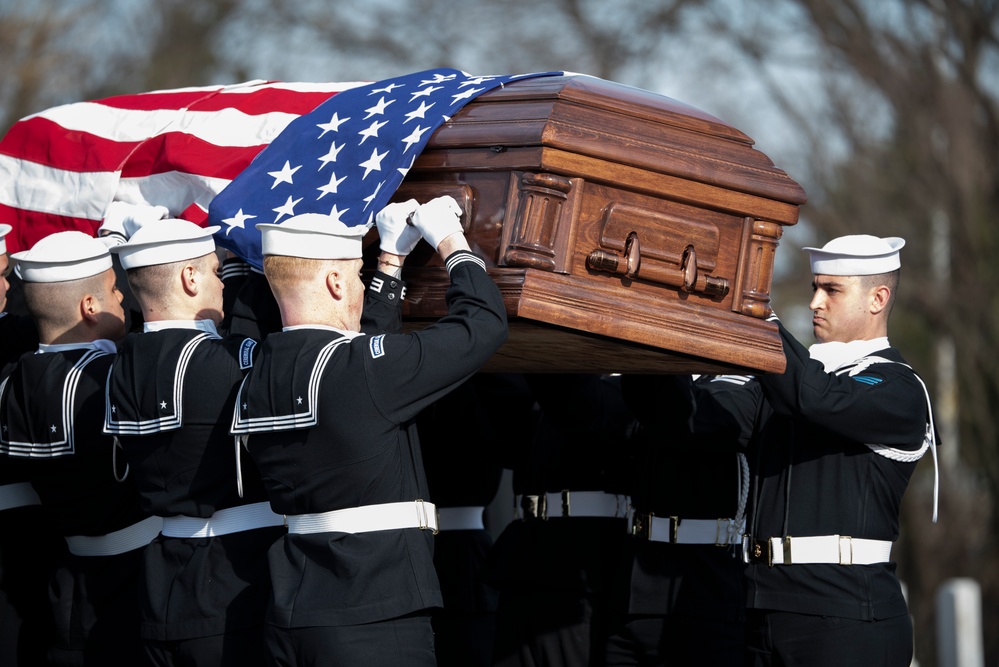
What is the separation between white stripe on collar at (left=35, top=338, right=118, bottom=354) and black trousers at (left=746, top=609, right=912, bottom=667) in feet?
6.75

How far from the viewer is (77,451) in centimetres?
416

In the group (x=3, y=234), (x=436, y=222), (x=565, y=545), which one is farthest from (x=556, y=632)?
(x=3, y=234)

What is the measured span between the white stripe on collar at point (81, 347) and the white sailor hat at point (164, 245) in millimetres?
490

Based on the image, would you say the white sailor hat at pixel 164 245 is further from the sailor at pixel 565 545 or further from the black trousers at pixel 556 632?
the black trousers at pixel 556 632

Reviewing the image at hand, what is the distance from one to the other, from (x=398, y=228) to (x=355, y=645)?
1.03m

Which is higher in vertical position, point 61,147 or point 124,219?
point 61,147

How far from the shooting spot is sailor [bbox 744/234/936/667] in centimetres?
390

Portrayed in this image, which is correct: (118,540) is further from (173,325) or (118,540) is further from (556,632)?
(556,632)

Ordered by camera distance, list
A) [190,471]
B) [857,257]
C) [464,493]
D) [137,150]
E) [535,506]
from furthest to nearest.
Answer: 1. [464,493]
2. [535,506]
3. [137,150]
4. [857,257]
5. [190,471]

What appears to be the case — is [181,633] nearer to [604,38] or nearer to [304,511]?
[304,511]

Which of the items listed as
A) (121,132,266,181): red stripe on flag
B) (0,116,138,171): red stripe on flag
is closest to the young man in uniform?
(121,132,266,181): red stripe on flag

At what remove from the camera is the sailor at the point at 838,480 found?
390cm

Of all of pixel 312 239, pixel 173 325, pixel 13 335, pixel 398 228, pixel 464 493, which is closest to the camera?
pixel 312 239

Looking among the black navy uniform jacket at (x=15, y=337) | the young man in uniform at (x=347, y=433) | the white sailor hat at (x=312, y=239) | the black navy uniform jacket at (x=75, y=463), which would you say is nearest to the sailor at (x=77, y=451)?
the black navy uniform jacket at (x=75, y=463)
